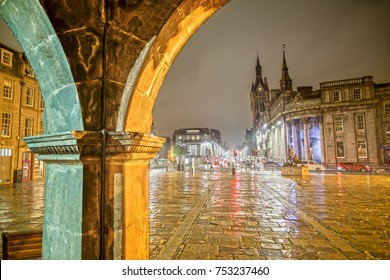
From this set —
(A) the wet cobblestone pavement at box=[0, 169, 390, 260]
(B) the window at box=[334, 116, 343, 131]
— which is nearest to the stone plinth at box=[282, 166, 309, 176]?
(A) the wet cobblestone pavement at box=[0, 169, 390, 260]

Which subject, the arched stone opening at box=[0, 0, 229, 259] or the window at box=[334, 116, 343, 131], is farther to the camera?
the window at box=[334, 116, 343, 131]

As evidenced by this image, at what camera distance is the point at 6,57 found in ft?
60.8

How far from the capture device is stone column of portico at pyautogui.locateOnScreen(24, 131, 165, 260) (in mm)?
1960

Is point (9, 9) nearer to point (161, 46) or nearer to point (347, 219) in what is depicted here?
point (161, 46)

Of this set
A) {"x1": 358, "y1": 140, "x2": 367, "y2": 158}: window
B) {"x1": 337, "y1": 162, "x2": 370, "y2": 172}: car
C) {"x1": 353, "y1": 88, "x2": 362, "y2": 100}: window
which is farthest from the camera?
{"x1": 353, "y1": 88, "x2": 362, "y2": 100}: window

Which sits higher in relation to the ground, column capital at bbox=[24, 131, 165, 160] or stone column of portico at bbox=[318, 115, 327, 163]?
stone column of portico at bbox=[318, 115, 327, 163]

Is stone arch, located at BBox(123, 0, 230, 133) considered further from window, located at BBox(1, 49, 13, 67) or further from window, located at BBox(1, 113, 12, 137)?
window, located at BBox(1, 49, 13, 67)

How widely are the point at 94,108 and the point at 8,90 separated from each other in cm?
2320

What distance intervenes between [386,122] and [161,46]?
43526 mm

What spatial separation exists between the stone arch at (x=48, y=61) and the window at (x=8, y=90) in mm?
21867

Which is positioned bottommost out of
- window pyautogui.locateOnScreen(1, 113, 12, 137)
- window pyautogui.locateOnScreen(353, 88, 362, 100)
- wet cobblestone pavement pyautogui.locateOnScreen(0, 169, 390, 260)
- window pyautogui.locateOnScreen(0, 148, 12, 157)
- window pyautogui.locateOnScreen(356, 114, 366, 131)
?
wet cobblestone pavement pyautogui.locateOnScreen(0, 169, 390, 260)

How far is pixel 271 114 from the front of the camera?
6141cm

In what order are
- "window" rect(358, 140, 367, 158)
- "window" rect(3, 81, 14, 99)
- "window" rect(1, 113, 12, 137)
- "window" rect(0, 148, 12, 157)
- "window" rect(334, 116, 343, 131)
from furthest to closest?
"window" rect(334, 116, 343, 131), "window" rect(358, 140, 367, 158), "window" rect(3, 81, 14, 99), "window" rect(1, 113, 12, 137), "window" rect(0, 148, 12, 157)
